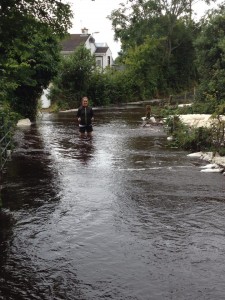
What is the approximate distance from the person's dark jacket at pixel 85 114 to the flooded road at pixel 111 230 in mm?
4337

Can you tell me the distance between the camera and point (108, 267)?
5312 mm

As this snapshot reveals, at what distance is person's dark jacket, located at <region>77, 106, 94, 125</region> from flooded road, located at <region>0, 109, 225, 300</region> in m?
4.34

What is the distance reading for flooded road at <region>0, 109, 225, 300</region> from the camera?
485 cm

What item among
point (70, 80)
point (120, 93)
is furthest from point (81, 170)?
point (120, 93)

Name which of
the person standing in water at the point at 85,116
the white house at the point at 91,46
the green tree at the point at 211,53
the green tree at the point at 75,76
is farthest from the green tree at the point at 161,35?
the person standing in water at the point at 85,116

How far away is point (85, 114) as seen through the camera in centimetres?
1647

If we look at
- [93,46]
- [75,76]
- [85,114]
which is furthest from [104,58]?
[85,114]

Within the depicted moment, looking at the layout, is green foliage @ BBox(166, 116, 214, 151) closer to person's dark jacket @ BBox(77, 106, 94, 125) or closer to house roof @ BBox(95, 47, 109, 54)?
person's dark jacket @ BBox(77, 106, 94, 125)

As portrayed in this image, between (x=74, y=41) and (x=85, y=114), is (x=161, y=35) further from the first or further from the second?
(x=85, y=114)

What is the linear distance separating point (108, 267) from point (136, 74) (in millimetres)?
44933

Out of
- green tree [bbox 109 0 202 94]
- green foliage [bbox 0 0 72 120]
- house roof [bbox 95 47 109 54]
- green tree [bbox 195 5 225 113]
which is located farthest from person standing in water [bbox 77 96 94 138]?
house roof [bbox 95 47 109 54]

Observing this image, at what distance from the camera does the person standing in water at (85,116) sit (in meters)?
16.2

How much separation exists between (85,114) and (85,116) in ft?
0.52

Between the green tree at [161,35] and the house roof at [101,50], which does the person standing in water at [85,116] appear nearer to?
the green tree at [161,35]
